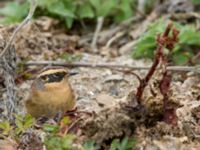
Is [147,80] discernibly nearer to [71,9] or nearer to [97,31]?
[71,9]

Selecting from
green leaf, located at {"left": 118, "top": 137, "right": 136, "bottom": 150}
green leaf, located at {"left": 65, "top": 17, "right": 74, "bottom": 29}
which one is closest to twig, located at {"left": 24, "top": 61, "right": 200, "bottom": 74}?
green leaf, located at {"left": 65, "top": 17, "right": 74, "bottom": 29}

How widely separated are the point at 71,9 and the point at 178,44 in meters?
1.43

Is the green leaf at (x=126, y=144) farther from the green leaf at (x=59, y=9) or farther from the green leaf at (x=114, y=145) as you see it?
the green leaf at (x=59, y=9)

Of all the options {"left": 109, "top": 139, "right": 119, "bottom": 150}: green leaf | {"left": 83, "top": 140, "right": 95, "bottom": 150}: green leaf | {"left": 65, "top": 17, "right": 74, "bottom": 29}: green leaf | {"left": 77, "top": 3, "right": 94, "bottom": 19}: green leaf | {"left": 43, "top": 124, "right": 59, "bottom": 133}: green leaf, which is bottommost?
{"left": 65, "top": 17, "right": 74, "bottom": 29}: green leaf

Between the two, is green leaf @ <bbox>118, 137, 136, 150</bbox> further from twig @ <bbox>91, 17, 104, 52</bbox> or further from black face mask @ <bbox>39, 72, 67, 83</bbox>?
twig @ <bbox>91, 17, 104, 52</bbox>

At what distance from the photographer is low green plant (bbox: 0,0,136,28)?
823 centimetres

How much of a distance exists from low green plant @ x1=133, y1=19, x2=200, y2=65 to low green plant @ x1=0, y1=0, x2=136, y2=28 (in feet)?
2.81

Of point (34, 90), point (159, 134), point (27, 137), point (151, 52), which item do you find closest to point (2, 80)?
point (34, 90)

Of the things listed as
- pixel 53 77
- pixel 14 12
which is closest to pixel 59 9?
pixel 14 12

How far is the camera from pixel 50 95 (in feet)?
19.5

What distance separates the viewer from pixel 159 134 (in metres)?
4.64

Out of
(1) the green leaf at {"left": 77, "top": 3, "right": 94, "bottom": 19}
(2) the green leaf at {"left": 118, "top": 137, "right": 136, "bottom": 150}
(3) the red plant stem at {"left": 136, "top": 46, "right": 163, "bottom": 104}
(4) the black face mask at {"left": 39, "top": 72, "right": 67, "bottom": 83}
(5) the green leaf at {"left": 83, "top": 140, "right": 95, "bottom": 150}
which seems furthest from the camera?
(1) the green leaf at {"left": 77, "top": 3, "right": 94, "bottom": 19}

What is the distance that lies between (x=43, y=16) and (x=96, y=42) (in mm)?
648

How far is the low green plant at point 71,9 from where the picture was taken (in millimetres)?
8234
